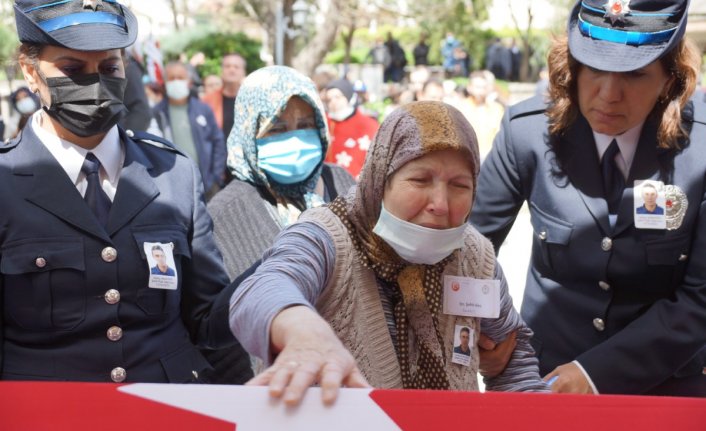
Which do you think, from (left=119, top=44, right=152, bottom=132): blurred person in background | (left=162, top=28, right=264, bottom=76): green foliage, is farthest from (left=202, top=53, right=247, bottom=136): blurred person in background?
(left=162, top=28, right=264, bottom=76): green foliage

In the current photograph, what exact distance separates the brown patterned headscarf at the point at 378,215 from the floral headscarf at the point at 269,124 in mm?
1534

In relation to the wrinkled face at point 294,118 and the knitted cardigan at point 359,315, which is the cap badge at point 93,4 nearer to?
the knitted cardigan at point 359,315

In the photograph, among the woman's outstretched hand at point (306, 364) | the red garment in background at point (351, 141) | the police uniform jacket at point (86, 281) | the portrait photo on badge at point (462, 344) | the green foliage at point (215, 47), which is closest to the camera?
the woman's outstretched hand at point (306, 364)

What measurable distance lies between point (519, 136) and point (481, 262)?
906mm

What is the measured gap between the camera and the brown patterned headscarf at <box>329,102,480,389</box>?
7.22 ft

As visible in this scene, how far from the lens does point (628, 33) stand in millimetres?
Result: 2826

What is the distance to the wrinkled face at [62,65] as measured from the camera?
2746mm

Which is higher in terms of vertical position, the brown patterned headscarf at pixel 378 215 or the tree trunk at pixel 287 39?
the brown patterned headscarf at pixel 378 215

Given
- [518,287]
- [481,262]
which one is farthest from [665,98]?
[518,287]

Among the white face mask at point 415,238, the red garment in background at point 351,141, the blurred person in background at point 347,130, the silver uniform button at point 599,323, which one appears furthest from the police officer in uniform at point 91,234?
the red garment in background at point 351,141

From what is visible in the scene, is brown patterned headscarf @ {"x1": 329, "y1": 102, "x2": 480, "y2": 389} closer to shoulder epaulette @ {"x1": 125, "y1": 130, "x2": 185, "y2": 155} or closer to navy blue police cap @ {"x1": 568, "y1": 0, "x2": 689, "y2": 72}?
navy blue police cap @ {"x1": 568, "y1": 0, "x2": 689, "y2": 72}

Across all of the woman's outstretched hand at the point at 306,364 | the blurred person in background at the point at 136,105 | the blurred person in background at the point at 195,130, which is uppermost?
the woman's outstretched hand at the point at 306,364

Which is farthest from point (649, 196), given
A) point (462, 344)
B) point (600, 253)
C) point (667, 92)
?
point (462, 344)

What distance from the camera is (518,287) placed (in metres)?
8.53
